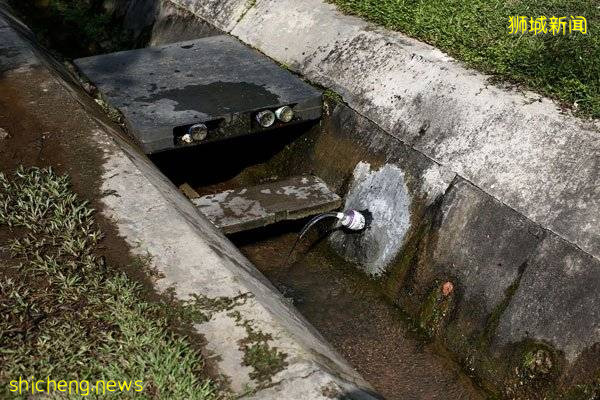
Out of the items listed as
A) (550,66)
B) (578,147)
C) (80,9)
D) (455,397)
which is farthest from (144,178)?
(80,9)

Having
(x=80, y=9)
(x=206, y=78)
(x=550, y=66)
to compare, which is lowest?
(x=80, y=9)

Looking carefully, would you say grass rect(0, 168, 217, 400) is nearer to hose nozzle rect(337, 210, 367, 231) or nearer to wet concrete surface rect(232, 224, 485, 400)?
wet concrete surface rect(232, 224, 485, 400)

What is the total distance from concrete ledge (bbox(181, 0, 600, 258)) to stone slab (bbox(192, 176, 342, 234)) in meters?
0.87

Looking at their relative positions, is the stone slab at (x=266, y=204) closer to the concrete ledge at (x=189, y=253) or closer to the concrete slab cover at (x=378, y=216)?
the concrete slab cover at (x=378, y=216)

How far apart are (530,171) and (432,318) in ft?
4.44

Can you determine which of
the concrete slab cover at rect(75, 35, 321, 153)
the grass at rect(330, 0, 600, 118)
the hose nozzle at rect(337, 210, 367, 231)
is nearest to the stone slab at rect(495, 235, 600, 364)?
the grass at rect(330, 0, 600, 118)

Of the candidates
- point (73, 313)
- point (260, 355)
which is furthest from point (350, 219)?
point (73, 313)

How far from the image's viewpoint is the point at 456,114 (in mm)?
6199

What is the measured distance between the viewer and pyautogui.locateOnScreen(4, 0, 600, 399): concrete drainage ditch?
16.1ft

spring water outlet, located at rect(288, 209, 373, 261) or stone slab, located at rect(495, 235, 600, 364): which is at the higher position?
stone slab, located at rect(495, 235, 600, 364)

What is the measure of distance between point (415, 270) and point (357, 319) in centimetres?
63

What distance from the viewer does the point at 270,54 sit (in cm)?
816

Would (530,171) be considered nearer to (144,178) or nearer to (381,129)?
(381,129)

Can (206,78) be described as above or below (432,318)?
above
